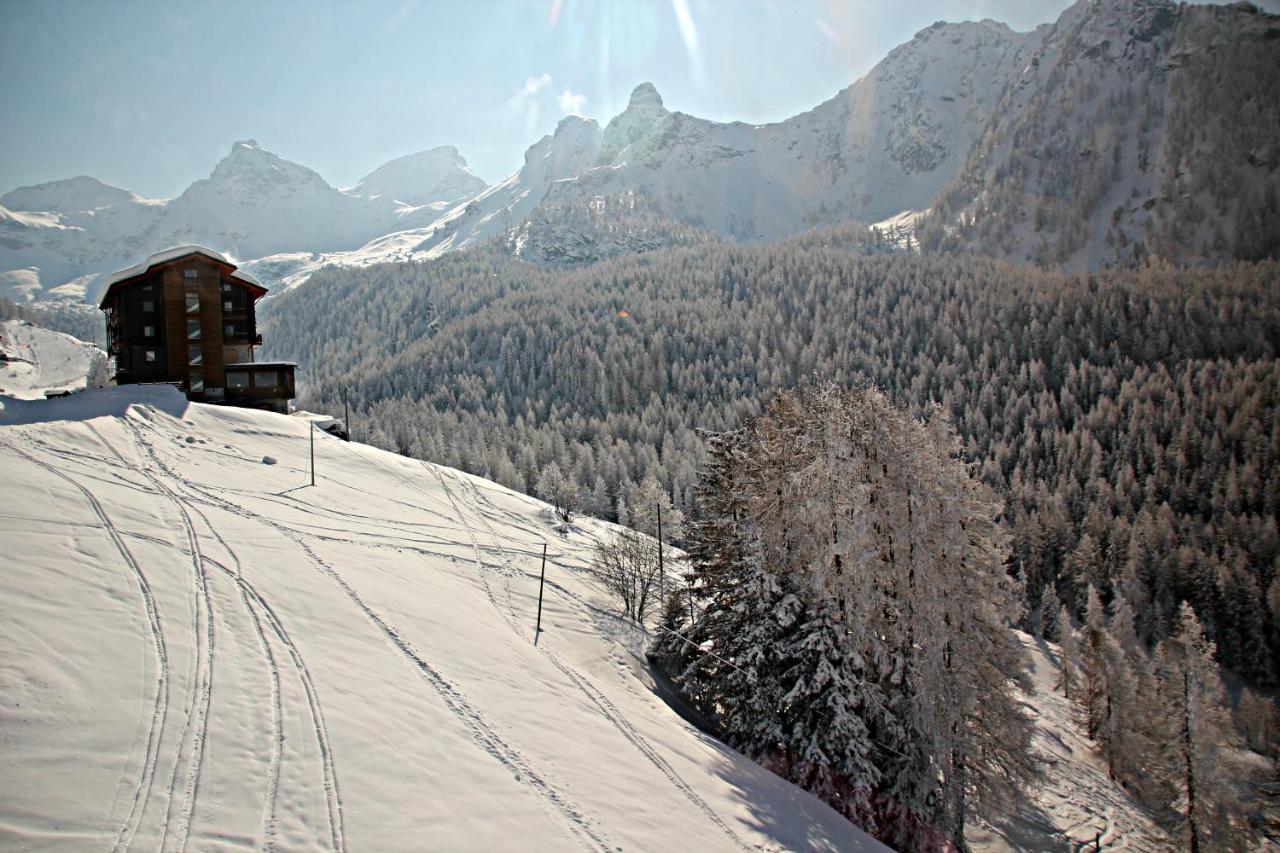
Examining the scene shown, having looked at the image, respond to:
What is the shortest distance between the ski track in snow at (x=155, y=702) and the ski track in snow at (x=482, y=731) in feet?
15.8

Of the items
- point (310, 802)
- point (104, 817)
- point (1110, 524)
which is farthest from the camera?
point (1110, 524)

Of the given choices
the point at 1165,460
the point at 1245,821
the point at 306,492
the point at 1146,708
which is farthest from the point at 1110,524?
the point at 306,492

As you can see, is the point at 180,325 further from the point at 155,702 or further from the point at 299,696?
the point at 299,696

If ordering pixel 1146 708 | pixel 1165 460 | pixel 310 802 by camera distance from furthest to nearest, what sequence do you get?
pixel 1165 460
pixel 1146 708
pixel 310 802

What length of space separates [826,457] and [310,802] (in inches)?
613

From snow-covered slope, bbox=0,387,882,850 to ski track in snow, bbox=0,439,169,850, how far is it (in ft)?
0.14

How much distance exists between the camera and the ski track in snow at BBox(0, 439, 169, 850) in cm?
875

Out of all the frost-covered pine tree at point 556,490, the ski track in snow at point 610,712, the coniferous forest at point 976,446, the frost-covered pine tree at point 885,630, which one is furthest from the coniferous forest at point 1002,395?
the ski track in snow at point 610,712

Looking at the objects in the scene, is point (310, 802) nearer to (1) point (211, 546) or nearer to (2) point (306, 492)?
(1) point (211, 546)

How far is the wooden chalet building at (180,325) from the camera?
44.0 metres

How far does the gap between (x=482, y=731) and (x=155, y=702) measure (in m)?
5.92

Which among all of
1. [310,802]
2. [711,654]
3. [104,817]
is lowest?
[711,654]

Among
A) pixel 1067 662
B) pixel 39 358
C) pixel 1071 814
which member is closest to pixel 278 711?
pixel 1071 814

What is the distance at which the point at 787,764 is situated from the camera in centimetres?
2023
